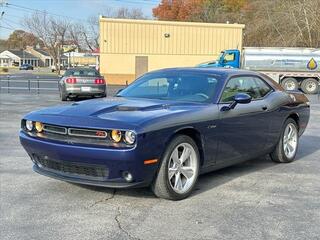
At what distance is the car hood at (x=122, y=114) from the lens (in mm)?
4727

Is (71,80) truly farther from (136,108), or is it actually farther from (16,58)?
(16,58)

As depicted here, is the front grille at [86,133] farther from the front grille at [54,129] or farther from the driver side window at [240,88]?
the driver side window at [240,88]

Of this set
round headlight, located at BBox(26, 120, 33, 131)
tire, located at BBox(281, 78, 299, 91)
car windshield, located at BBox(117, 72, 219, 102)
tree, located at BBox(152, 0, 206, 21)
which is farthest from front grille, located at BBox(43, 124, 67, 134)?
tree, located at BBox(152, 0, 206, 21)

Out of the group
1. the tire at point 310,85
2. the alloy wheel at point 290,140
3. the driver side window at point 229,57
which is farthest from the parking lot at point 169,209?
the driver side window at point 229,57

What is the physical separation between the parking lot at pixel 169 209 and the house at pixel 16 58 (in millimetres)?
126015

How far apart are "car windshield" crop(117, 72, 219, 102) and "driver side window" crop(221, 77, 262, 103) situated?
7.0 inches

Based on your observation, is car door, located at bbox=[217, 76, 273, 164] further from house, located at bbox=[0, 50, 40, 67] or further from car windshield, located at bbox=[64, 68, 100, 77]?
house, located at bbox=[0, 50, 40, 67]

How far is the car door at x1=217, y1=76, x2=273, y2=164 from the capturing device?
5.81m

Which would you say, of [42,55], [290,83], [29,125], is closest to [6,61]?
[42,55]

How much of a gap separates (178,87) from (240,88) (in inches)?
35.2

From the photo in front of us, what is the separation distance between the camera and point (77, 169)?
4.90 m

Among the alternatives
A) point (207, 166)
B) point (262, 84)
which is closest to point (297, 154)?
point (262, 84)

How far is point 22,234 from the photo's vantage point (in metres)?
4.09

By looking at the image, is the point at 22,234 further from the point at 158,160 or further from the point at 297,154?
the point at 297,154
